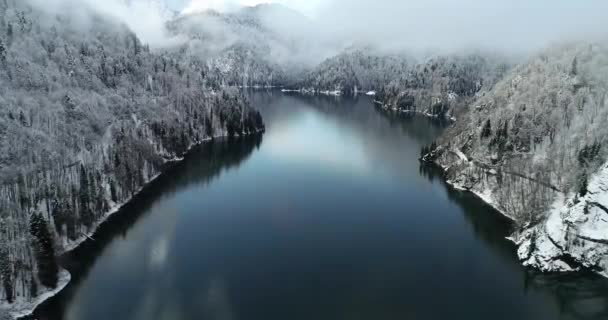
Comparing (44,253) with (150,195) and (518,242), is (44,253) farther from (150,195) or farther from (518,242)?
(518,242)

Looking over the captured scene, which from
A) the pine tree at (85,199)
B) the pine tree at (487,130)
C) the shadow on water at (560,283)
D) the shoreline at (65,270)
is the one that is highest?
the pine tree at (487,130)

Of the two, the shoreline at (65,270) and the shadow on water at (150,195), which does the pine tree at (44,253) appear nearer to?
the shoreline at (65,270)

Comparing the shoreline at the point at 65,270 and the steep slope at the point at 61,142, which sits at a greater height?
the steep slope at the point at 61,142

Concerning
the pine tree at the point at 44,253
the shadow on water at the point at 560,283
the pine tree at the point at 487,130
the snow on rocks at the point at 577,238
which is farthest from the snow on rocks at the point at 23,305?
the pine tree at the point at 487,130

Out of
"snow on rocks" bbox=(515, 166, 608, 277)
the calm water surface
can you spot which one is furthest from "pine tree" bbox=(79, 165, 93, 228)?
"snow on rocks" bbox=(515, 166, 608, 277)

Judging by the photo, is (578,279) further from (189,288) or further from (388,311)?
(189,288)

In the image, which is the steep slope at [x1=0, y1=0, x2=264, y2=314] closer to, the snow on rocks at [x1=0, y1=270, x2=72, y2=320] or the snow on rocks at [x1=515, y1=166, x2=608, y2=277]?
the snow on rocks at [x1=0, y1=270, x2=72, y2=320]

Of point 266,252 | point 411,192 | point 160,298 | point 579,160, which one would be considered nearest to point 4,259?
point 160,298
